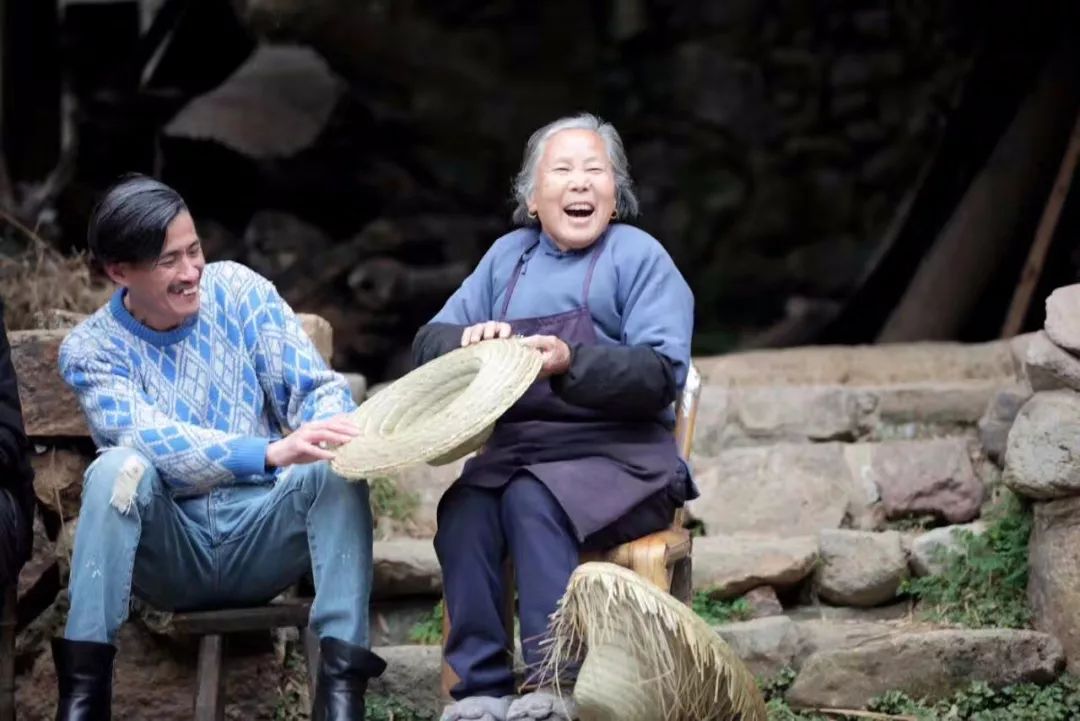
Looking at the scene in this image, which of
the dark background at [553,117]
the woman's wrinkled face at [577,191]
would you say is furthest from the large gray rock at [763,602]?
the dark background at [553,117]

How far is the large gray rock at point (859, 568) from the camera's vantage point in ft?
16.6

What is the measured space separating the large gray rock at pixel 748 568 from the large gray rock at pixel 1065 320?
970mm

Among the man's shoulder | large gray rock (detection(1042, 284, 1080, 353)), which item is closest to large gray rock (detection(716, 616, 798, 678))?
large gray rock (detection(1042, 284, 1080, 353))

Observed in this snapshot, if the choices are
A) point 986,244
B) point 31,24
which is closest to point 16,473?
point 986,244

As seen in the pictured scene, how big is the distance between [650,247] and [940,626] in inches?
58.3

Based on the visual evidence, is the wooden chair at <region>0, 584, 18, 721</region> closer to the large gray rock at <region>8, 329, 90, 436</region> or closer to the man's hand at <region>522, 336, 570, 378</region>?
the large gray rock at <region>8, 329, 90, 436</region>

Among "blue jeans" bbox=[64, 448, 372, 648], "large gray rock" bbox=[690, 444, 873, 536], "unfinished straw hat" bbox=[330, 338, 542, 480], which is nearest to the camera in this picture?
"unfinished straw hat" bbox=[330, 338, 542, 480]

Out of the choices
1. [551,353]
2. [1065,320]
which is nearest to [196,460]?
[551,353]

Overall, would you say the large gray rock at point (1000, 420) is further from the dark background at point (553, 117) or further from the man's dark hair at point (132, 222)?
the man's dark hair at point (132, 222)

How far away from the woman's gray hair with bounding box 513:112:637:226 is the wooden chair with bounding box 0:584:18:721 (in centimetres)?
152

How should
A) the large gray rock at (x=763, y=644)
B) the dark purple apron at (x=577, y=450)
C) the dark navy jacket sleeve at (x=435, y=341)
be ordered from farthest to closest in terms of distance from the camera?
the large gray rock at (x=763, y=644)
the dark navy jacket sleeve at (x=435, y=341)
the dark purple apron at (x=577, y=450)

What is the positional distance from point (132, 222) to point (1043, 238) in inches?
177

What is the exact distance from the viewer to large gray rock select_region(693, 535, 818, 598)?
5.07 m

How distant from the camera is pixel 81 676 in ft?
12.5
